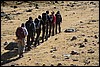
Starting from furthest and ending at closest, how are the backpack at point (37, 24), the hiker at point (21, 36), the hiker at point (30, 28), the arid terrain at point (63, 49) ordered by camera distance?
the backpack at point (37, 24) < the hiker at point (30, 28) < the hiker at point (21, 36) < the arid terrain at point (63, 49)

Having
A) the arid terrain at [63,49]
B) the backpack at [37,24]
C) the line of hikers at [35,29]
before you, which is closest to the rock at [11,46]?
the arid terrain at [63,49]

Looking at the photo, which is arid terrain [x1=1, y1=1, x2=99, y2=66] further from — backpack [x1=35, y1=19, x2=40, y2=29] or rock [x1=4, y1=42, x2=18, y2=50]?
backpack [x1=35, y1=19, x2=40, y2=29]

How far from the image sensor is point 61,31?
2450cm

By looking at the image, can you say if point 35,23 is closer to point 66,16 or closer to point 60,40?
point 60,40

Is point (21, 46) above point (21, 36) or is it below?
below

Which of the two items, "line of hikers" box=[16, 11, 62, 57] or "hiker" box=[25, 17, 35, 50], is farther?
"hiker" box=[25, 17, 35, 50]

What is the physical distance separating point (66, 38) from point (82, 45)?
2586mm

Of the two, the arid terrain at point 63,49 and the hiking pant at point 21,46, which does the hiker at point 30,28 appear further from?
the hiking pant at point 21,46

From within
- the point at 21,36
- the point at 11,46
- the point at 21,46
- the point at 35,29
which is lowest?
the point at 11,46

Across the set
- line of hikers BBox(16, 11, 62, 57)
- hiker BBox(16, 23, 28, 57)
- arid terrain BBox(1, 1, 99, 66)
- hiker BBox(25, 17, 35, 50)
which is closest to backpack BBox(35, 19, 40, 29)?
line of hikers BBox(16, 11, 62, 57)

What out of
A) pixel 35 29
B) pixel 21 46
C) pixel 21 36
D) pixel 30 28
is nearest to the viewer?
pixel 21 36

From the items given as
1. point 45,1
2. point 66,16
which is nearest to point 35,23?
point 66,16

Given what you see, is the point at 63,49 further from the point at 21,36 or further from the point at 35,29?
the point at 21,36

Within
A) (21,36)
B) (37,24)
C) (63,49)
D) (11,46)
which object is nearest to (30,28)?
(37,24)
